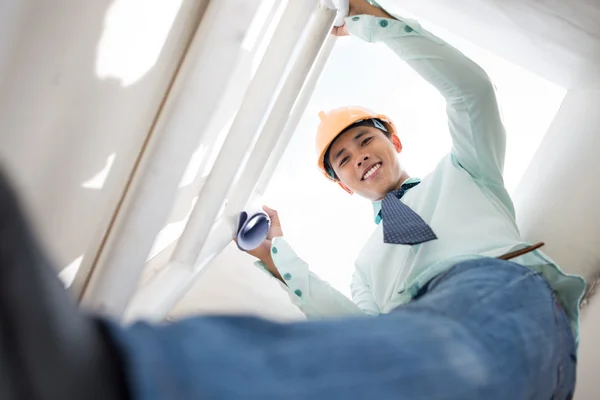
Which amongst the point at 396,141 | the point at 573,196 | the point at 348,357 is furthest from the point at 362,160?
the point at 348,357

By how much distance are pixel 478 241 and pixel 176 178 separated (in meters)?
0.62

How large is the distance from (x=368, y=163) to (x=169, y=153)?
2.72ft

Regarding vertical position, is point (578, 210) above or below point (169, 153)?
above

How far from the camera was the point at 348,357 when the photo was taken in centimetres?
31

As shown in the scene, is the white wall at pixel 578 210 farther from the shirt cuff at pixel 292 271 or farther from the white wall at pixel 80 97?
the white wall at pixel 80 97

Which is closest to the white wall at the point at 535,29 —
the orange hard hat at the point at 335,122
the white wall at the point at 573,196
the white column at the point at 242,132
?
the white wall at the point at 573,196

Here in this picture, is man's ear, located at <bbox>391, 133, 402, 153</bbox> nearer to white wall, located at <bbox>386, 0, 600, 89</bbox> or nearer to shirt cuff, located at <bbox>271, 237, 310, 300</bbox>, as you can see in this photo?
white wall, located at <bbox>386, 0, 600, 89</bbox>

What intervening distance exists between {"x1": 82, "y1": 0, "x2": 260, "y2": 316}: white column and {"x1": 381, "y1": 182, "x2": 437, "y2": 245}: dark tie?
0.56m

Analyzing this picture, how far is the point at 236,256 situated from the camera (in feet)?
4.53

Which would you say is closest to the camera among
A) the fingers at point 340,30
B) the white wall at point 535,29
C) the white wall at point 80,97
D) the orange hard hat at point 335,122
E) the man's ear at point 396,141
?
the white wall at point 80,97

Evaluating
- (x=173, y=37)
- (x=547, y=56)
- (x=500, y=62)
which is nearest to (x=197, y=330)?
(x=173, y=37)

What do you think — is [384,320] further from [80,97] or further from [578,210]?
[578,210]

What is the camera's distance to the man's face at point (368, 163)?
1.23 m

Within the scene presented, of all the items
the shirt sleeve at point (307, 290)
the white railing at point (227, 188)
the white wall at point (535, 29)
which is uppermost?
the white wall at point (535, 29)
